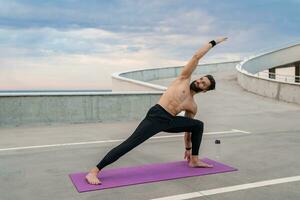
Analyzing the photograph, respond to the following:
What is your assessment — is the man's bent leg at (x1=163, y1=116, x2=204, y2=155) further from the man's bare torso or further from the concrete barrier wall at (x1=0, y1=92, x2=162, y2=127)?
the concrete barrier wall at (x1=0, y1=92, x2=162, y2=127)

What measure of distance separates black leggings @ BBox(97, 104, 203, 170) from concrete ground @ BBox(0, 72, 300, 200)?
1.79 feet

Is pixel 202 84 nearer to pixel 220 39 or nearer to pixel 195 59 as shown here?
pixel 195 59

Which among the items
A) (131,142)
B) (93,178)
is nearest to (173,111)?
(131,142)

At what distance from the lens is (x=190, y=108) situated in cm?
602

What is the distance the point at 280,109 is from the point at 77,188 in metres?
13.1

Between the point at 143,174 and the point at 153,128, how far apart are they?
0.81m

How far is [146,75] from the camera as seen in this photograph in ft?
102

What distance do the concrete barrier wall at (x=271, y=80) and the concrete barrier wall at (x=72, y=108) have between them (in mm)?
8485

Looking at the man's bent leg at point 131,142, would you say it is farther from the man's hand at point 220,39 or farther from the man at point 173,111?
the man's hand at point 220,39

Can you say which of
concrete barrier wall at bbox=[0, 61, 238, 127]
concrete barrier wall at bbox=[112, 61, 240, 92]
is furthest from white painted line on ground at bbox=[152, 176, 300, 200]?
concrete barrier wall at bbox=[112, 61, 240, 92]

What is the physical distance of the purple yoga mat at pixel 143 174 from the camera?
17.8ft

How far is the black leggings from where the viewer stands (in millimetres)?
5523

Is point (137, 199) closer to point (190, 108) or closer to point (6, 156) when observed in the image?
point (190, 108)

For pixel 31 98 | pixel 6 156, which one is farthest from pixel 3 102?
pixel 6 156
